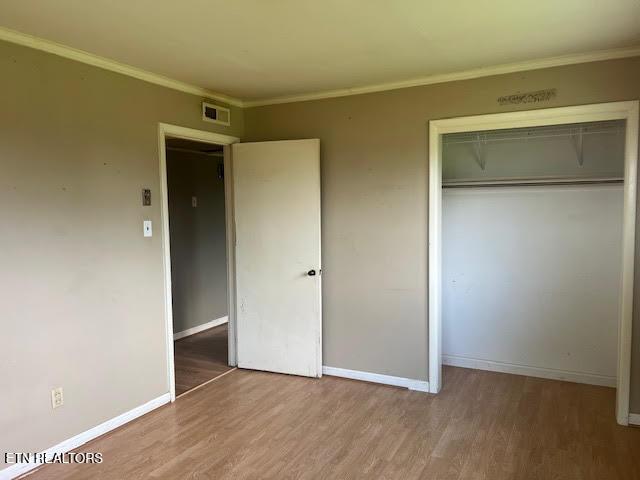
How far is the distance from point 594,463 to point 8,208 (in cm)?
341

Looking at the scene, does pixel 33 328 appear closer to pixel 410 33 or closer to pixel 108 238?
pixel 108 238

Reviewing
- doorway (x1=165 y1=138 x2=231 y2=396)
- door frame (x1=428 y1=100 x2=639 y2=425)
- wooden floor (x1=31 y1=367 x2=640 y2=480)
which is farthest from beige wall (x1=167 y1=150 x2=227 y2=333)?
Result: door frame (x1=428 y1=100 x2=639 y2=425)

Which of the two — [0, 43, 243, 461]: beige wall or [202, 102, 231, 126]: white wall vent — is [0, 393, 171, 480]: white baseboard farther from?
[202, 102, 231, 126]: white wall vent

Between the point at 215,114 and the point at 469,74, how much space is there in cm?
196

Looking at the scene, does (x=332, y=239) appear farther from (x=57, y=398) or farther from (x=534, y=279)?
(x=57, y=398)

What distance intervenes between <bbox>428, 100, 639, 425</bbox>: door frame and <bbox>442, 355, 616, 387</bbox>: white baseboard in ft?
2.04

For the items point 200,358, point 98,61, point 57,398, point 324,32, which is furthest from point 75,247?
point 200,358

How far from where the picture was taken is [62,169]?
2689mm

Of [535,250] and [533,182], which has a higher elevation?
[533,182]

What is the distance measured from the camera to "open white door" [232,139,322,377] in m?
3.79

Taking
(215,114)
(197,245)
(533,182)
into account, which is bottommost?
A: (197,245)

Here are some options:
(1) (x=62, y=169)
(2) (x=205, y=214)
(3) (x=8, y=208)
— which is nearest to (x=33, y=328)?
(3) (x=8, y=208)

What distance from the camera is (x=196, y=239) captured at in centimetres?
548

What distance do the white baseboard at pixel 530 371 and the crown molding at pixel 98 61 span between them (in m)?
3.03
